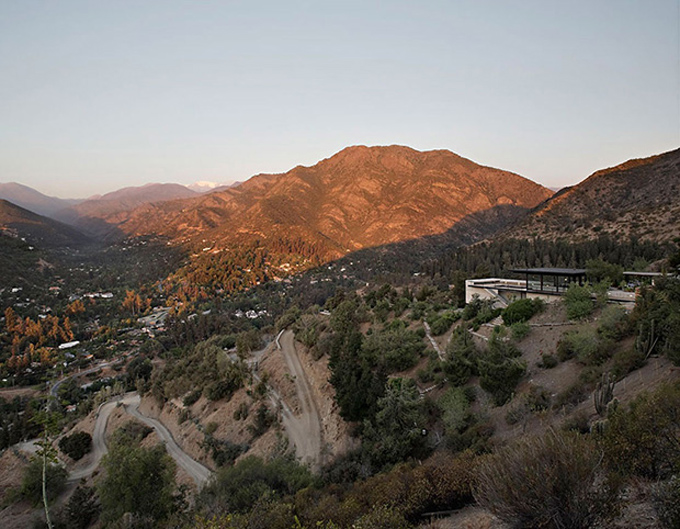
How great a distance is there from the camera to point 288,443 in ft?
69.6

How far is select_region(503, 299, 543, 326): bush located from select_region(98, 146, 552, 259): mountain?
98662 millimetres

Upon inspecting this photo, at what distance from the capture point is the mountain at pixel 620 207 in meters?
42.8

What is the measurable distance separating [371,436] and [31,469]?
2359 cm

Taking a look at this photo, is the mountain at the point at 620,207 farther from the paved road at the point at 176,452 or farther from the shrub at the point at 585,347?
the paved road at the point at 176,452

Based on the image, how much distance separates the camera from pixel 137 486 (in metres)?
17.5

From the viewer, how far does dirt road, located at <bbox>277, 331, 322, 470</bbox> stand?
20033 mm

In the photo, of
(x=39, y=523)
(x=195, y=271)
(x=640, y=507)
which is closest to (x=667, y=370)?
(x=640, y=507)

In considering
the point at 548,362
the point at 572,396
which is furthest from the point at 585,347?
the point at 572,396

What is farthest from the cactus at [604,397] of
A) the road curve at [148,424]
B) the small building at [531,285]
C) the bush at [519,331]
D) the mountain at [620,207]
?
the mountain at [620,207]

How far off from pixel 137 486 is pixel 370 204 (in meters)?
142

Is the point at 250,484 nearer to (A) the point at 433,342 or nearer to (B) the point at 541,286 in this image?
(A) the point at 433,342

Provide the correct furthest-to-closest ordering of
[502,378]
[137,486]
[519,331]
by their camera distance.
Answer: [519,331] → [137,486] → [502,378]

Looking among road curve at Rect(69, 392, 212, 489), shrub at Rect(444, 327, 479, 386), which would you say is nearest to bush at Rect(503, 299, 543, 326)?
shrub at Rect(444, 327, 479, 386)

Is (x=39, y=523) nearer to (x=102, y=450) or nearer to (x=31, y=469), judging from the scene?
(x=31, y=469)
